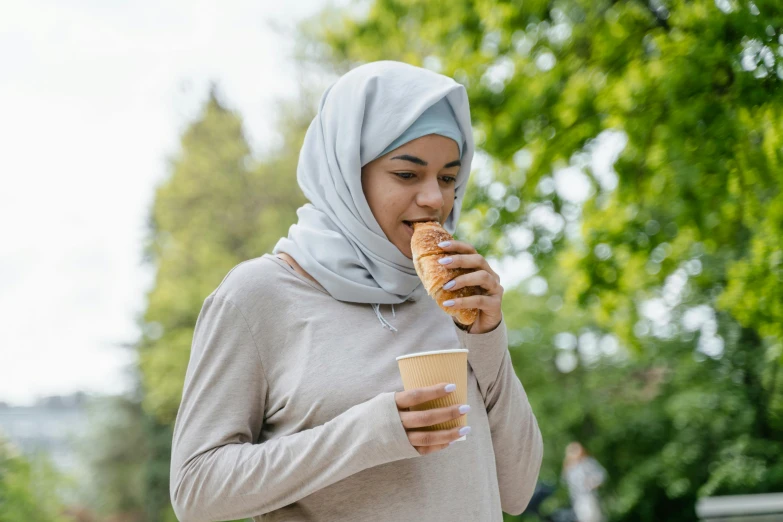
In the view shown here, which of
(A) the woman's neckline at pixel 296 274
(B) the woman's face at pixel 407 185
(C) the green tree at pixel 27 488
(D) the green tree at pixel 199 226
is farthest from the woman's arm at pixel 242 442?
(D) the green tree at pixel 199 226

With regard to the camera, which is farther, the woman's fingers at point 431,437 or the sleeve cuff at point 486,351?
the sleeve cuff at point 486,351

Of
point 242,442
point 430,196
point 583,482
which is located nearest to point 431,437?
point 242,442

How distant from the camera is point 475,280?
1.70 m

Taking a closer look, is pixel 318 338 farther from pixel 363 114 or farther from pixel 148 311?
pixel 148 311

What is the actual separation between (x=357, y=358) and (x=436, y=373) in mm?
270

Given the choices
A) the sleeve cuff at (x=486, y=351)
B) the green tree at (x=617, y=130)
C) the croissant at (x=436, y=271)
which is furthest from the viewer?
the green tree at (x=617, y=130)

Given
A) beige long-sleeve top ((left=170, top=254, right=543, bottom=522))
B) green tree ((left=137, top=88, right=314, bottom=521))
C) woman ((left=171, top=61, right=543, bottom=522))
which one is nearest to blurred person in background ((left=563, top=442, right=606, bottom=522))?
green tree ((left=137, top=88, right=314, bottom=521))

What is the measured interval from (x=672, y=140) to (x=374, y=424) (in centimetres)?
395

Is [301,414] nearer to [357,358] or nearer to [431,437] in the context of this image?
[357,358]

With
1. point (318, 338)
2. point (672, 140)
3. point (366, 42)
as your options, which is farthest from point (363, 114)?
point (366, 42)

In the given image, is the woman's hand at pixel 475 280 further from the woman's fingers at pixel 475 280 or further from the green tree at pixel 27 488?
the green tree at pixel 27 488

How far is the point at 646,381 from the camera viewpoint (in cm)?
1619

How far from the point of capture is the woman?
1607 millimetres

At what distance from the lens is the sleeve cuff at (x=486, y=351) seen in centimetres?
184
